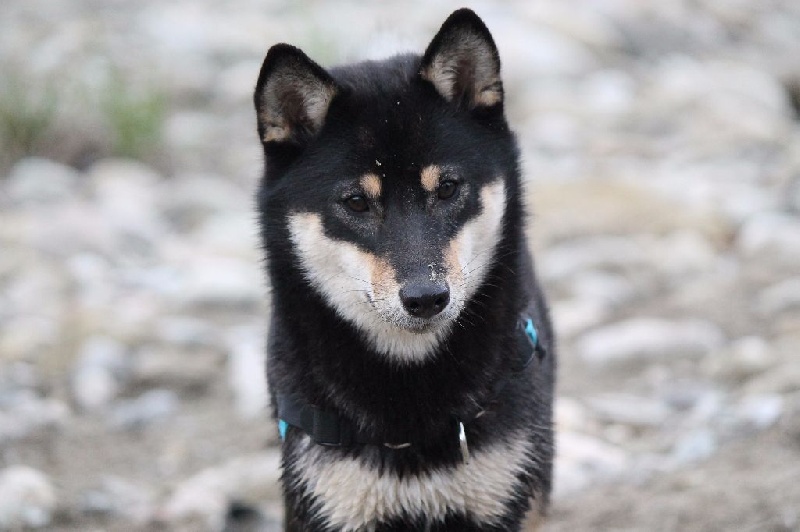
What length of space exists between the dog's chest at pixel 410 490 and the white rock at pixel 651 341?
2.79m

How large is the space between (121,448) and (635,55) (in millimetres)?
10513

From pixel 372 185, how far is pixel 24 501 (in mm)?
2491

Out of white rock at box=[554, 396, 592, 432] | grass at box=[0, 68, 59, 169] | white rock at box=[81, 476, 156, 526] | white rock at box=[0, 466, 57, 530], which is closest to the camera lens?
white rock at box=[0, 466, 57, 530]

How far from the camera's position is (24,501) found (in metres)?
4.72

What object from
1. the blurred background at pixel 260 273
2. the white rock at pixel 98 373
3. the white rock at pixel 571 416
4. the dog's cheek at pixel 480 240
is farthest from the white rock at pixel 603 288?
the dog's cheek at pixel 480 240

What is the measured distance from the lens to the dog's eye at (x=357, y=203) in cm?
334

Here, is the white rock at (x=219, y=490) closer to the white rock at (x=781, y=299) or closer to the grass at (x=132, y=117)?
the white rock at (x=781, y=299)

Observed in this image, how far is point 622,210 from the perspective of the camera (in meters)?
8.18

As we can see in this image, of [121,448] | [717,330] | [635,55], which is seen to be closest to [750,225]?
[717,330]

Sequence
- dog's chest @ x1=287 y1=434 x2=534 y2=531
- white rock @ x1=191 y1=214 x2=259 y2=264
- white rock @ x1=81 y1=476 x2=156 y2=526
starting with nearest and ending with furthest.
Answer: dog's chest @ x1=287 y1=434 x2=534 y2=531 → white rock @ x1=81 y1=476 x2=156 y2=526 → white rock @ x1=191 y1=214 x2=259 y2=264

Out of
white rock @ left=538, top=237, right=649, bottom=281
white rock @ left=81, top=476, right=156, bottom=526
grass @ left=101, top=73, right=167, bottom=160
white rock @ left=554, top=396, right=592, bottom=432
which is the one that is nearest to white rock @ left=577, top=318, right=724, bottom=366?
white rock @ left=554, top=396, right=592, bottom=432

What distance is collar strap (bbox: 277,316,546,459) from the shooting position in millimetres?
3324

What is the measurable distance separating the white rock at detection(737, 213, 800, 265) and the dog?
3.85 meters

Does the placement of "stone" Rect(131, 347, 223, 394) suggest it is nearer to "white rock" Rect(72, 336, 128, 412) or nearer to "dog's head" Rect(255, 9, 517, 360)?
"white rock" Rect(72, 336, 128, 412)
